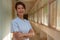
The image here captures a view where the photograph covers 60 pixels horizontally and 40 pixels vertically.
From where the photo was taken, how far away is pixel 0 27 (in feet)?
9.87

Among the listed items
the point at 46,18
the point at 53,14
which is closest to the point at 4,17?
the point at 53,14

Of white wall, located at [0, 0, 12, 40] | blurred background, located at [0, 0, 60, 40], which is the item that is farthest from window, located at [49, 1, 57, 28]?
white wall, located at [0, 0, 12, 40]

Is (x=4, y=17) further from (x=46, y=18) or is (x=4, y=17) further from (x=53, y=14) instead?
(x=46, y=18)

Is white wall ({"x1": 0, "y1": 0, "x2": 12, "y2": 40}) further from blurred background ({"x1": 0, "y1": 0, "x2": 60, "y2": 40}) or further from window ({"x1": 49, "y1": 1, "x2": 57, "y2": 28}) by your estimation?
window ({"x1": 49, "y1": 1, "x2": 57, "y2": 28})

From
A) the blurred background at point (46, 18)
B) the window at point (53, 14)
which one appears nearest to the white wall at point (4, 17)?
the blurred background at point (46, 18)

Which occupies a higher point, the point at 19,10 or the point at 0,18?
the point at 19,10

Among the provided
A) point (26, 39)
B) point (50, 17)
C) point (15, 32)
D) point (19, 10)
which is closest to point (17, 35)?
point (15, 32)

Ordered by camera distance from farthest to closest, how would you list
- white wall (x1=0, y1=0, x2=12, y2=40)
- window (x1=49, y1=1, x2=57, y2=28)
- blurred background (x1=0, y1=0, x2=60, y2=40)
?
window (x1=49, y1=1, x2=57, y2=28) → blurred background (x1=0, y1=0, x2=60, y2=40) → white wall (x1=0, y1=0, x2=12, y2=40)

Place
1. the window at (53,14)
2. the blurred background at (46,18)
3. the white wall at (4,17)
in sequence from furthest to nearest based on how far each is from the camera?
the window at (53,14), the blurred background at (46,18), the white wall at (4,17)

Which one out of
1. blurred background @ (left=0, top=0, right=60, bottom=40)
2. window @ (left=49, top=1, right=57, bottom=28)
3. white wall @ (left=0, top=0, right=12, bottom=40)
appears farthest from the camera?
window @ (left=49, top=1, right=57, bottom=28)

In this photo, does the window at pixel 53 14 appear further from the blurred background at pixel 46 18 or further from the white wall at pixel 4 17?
the white wall at pixel 4 17

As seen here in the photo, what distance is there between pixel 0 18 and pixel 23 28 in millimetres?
1623

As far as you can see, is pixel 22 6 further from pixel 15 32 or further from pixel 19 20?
pixel 15 32

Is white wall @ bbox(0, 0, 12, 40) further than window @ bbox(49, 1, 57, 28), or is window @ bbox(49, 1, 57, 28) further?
window @ bbox(49, 1, 57, 28)
